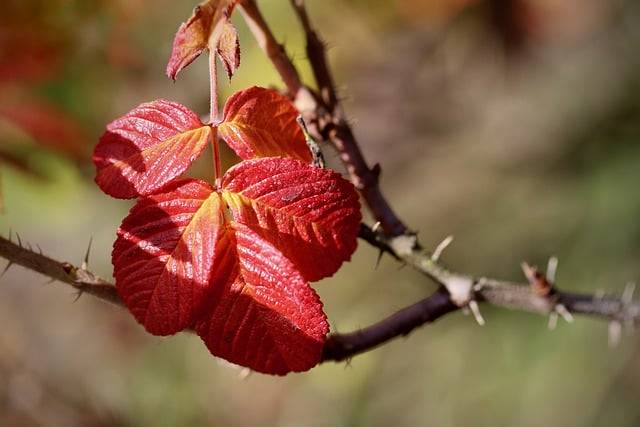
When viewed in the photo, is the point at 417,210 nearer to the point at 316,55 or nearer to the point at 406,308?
the point at 316,55

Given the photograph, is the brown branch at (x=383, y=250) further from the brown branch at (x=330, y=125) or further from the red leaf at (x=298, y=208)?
the red leaf at (x=298, y=208)

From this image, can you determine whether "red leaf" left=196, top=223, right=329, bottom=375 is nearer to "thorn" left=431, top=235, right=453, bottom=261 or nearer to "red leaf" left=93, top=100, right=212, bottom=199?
"red leaf" left=93, top=100, right=212, bottom=199

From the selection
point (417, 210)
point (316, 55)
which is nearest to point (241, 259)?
point (316, 55)

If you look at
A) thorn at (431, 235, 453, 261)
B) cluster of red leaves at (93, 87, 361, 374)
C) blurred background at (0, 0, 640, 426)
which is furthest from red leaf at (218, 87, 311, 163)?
blurred background at (0, 0, 640, 426)

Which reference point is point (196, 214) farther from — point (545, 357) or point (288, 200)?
point (545, 357)

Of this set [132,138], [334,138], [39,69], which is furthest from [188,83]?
[132,138]

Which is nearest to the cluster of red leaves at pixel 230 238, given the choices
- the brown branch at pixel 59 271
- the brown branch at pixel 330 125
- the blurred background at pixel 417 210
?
the brown branch at pixel 59 271
